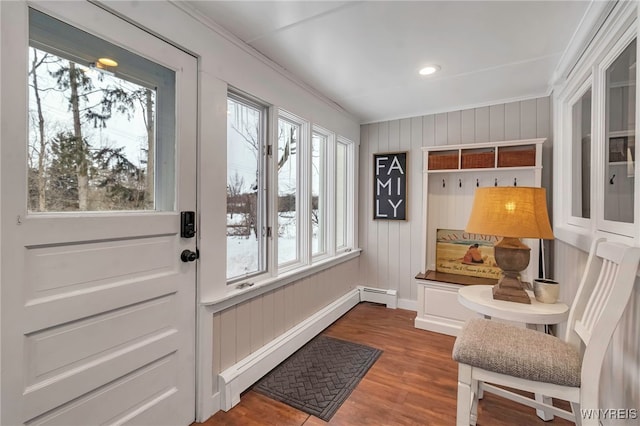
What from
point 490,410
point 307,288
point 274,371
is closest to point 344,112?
point 307,288

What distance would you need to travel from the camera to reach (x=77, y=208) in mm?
1254

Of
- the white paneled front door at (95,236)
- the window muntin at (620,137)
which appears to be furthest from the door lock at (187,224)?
the window muntin at (620,137)

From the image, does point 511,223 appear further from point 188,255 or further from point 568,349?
point 188,255

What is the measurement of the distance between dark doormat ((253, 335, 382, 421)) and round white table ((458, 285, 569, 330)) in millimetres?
996

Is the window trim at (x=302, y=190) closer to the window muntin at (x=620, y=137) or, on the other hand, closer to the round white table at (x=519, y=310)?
the round white table at (x=519, y=310)

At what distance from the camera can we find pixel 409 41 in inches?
76.2

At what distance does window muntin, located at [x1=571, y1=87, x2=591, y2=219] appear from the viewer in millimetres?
2016

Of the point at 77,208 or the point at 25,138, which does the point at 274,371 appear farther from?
the point at 25,138

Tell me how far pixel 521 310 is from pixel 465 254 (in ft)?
5.24

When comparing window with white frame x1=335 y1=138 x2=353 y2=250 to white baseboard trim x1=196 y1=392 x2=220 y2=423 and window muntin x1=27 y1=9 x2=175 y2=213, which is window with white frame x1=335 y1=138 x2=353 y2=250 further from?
window muntin x1=27 y1=9 x2=175 y2=213

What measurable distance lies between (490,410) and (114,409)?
2.11 m

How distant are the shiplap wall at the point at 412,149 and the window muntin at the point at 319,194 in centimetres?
80

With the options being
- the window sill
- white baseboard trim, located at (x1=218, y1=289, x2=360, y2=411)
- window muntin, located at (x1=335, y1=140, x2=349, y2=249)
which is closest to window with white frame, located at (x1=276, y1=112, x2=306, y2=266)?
the window sill

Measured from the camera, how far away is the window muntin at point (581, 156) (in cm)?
202
